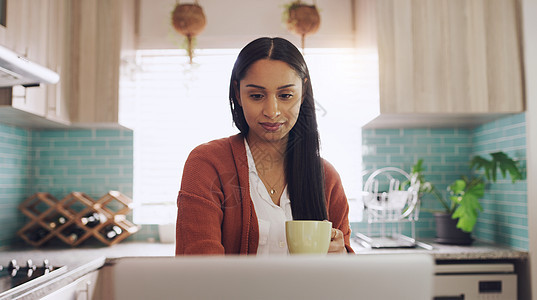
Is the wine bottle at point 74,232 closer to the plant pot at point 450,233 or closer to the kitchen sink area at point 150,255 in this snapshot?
the kitchen sink area at point 150,255

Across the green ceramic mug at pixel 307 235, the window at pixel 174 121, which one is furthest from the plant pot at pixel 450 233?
the green ceramic mug at pixel 307 235

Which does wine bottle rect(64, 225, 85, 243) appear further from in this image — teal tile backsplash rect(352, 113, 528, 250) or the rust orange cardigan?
the rust orange cardigan

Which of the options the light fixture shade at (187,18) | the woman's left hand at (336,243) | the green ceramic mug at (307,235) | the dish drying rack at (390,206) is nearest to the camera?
the green ceramic mug at (307,235)

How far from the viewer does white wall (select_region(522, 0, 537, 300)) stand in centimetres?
212

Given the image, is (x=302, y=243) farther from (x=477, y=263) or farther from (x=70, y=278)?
(x=477, y=263)

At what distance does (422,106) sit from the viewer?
2252mm

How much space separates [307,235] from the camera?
0.70 m

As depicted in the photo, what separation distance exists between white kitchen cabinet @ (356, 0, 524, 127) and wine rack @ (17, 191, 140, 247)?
1507 mm

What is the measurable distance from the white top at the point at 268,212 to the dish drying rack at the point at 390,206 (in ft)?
4.61

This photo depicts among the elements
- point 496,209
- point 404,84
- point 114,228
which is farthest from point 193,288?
point 496,209

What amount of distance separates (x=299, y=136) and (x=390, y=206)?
5.11 feet

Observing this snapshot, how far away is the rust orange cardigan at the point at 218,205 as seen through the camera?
88 centimetres

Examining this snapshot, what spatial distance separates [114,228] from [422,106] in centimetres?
171

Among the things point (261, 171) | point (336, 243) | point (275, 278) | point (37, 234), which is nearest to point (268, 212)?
point (261, 171)
